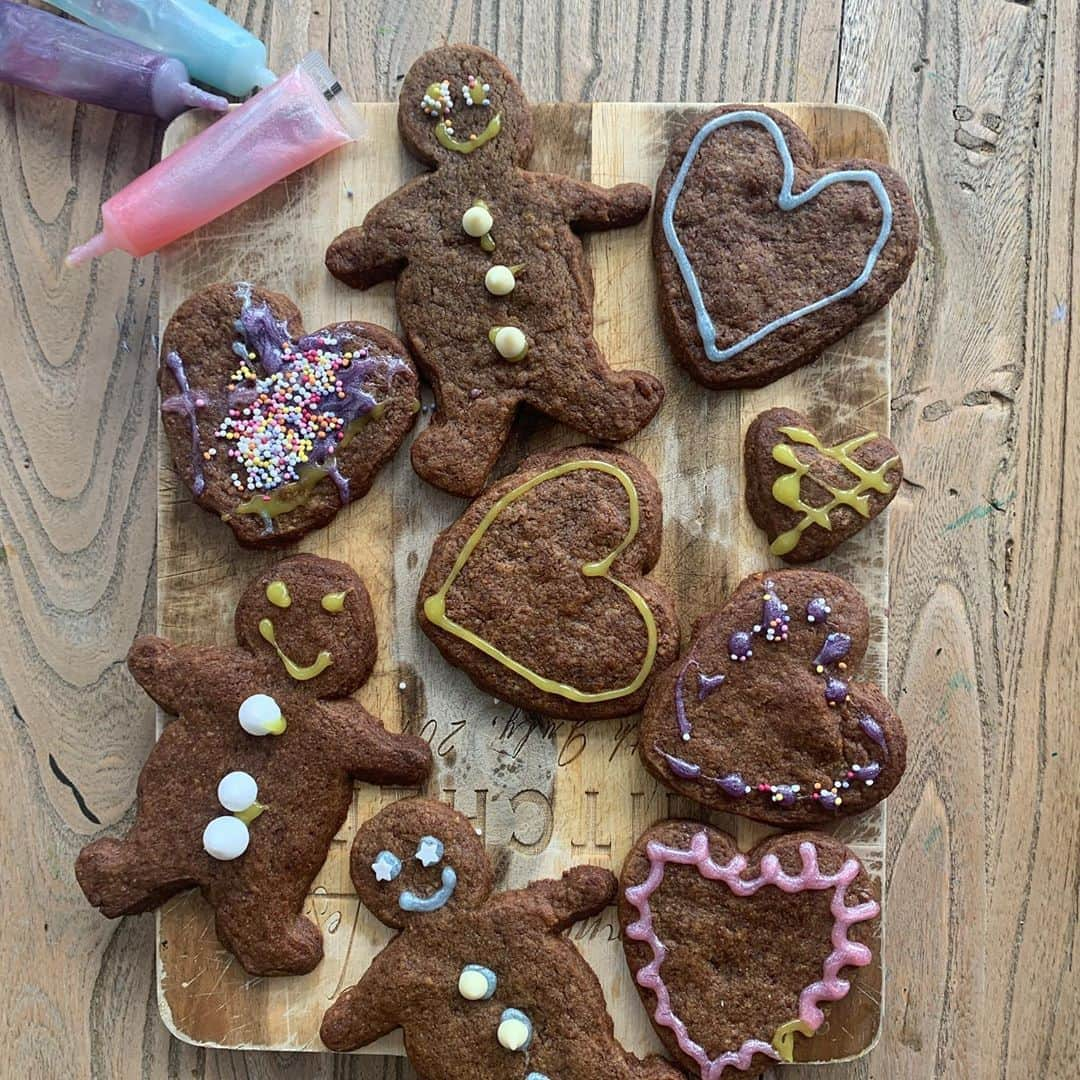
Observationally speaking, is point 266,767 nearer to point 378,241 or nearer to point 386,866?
point 386,866

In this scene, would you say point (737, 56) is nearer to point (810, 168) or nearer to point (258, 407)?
point (810, 168)

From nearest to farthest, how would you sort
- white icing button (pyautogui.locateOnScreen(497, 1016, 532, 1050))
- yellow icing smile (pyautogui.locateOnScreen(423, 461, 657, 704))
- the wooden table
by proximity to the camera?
white icing button (pyautogui.locateOnScreen(497, 1016, 532, 1050))
yellow icing smile (pyautogui.locateOnScreen(423, 461, 657, 704))
the wooden table

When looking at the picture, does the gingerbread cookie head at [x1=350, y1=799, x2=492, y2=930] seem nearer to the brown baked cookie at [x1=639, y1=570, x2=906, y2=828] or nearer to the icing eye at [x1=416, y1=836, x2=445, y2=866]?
the icing eye at [x1=416, y1=836, x2=445, y2=866]

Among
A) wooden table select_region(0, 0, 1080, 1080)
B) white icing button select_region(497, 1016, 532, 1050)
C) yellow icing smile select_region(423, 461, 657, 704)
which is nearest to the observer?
white icing button select_region(497, 1016, 532, 1050)

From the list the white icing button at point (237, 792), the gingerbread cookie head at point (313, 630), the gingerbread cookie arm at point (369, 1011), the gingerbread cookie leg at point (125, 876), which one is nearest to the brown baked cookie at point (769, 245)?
the gingerbread cookie head at point (313, 630)

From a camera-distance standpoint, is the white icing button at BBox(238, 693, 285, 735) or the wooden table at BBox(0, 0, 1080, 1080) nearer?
the white icing button at BBox(238, 693, 285, 735)

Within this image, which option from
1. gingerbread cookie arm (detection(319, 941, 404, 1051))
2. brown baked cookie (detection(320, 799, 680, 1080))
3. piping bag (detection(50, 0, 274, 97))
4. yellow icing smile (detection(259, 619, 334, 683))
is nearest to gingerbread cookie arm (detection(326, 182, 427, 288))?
piping bag (detection(50, 0, 274, 97))
